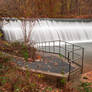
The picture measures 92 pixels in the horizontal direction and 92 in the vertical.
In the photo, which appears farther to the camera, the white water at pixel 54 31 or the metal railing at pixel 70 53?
the white water at pixel 54 31

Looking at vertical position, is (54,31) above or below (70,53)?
above

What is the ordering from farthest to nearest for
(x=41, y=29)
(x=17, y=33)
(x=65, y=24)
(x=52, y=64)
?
1. (x=65, y=24)
2. (x=41, y=29)
3. (x=17, y=33)
4. (x=52, y=64)

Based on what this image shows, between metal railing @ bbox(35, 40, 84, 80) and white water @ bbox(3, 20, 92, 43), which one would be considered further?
white water @ bbox(3, 20, 92, 43)

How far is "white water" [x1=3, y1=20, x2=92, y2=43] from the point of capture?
54.5ft

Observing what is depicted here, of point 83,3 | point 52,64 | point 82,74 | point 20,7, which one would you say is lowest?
point 82,74

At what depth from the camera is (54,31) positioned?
19.1 m

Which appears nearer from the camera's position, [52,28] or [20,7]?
[20,7]

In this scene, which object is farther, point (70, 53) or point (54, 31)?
point (54, 31)

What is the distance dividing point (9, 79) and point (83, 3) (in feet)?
117

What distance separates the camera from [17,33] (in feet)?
54.5

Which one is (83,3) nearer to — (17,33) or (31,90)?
(17,33)

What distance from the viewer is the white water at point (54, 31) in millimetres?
16625

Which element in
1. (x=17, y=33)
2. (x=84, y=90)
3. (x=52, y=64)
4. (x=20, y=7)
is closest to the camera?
(x=84, y=90)

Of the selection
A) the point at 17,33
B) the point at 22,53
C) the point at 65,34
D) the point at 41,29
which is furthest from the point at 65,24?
the point at 22,53
